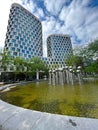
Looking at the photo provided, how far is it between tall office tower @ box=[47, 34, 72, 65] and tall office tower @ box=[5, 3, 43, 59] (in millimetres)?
18428

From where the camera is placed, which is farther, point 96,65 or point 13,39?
point 13,39

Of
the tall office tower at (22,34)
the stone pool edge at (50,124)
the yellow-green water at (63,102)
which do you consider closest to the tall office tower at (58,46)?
the tall office tower at (22,34)

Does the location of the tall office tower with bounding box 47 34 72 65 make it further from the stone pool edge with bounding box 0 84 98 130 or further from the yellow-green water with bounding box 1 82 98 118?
the stone pool edge with bounding box 0 84 98 130

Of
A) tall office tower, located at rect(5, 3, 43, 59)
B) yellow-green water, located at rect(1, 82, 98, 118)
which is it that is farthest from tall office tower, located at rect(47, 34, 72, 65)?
yellow-green water, located at rect(1, 82, 98, 118)

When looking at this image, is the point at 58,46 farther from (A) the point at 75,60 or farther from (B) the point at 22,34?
(A) the point at 75,60

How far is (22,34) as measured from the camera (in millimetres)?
60000

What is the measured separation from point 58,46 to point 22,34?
40.0 m

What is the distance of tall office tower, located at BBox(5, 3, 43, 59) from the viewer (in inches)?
2138

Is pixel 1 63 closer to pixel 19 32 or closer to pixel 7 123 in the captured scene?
pixel 7 123

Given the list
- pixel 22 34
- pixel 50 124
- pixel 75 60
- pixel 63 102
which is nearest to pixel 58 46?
pixel 22 34

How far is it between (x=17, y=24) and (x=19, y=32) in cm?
488

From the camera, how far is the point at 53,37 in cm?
9212

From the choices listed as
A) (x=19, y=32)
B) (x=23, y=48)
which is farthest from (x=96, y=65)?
(x=19, y=32)

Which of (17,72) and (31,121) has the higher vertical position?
(17,72)
